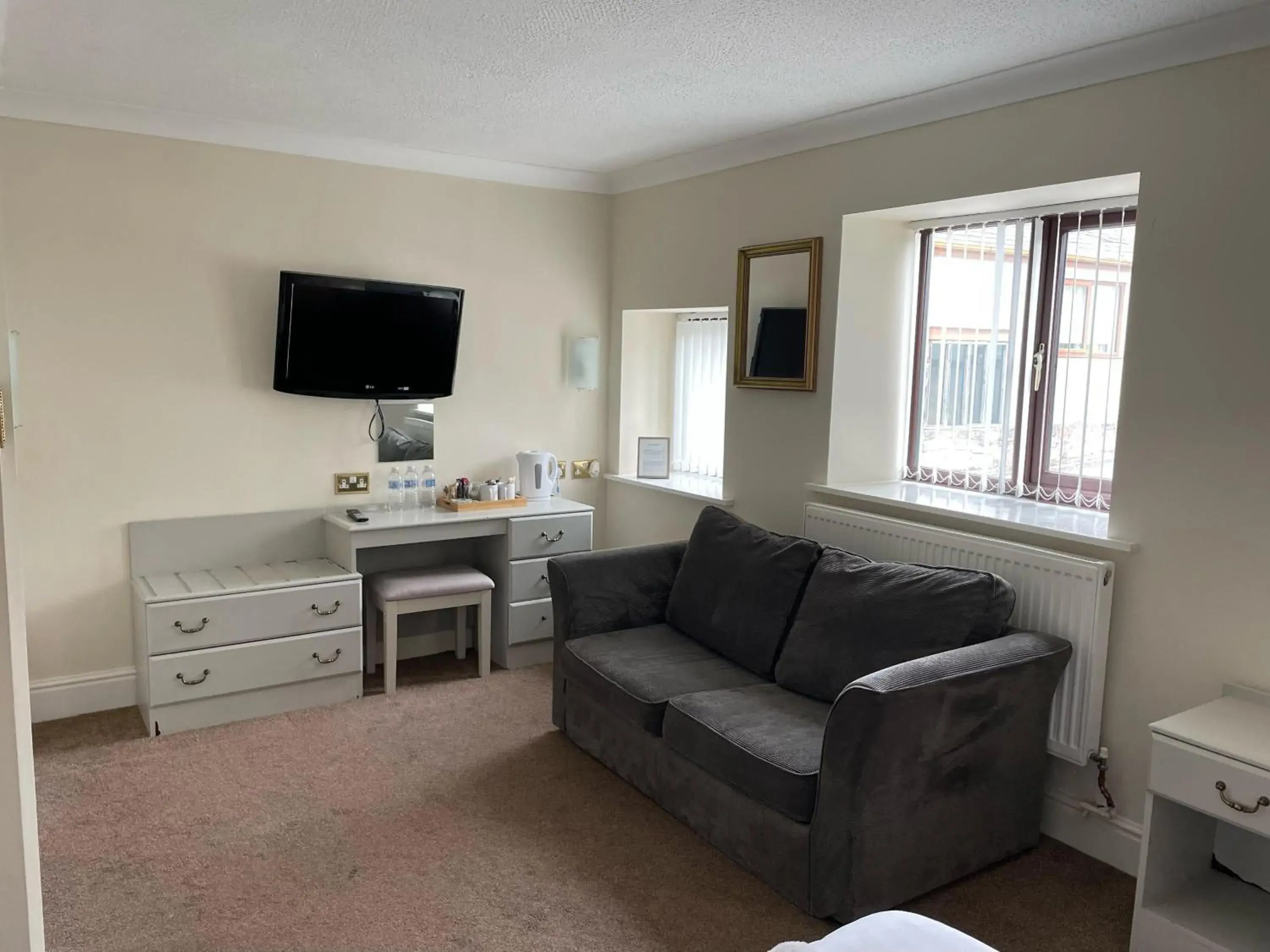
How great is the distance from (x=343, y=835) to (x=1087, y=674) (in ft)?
7.77

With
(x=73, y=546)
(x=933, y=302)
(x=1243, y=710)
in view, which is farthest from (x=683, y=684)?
(x=73, y=546)

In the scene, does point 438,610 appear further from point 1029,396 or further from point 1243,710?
point 1243,710

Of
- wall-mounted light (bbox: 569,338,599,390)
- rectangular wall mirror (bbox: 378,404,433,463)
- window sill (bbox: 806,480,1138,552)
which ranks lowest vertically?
window sill (bbox: 806,480,1138,552)

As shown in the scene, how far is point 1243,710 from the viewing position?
99.3 inches

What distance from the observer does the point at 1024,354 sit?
3471 millimetres

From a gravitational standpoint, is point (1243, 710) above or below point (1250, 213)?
below

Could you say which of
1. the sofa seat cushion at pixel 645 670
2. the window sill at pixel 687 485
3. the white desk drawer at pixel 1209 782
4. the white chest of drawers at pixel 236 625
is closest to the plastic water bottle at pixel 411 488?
the white chest of drawers at pixel 236 625

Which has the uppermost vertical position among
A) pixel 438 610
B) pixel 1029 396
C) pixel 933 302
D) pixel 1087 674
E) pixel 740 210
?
pixel 740 210

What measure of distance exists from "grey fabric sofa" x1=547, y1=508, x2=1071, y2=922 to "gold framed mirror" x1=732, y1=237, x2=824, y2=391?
2.38 feet

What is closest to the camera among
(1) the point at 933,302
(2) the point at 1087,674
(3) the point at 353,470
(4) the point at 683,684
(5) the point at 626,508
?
(2) the point at 1087,674

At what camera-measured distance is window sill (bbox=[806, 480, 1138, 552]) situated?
116 inches

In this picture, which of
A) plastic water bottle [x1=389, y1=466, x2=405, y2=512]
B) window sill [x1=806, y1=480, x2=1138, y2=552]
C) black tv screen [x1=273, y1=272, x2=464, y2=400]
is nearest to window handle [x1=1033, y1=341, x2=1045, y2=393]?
window sill [x1=806, y1=480, x2=1138, y2=552]

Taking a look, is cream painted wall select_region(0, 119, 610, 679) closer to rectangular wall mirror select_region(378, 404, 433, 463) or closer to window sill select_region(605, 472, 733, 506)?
rectangular wall mirror select_region(378, 404, 433, 463)

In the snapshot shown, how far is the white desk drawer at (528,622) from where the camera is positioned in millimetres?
4527
